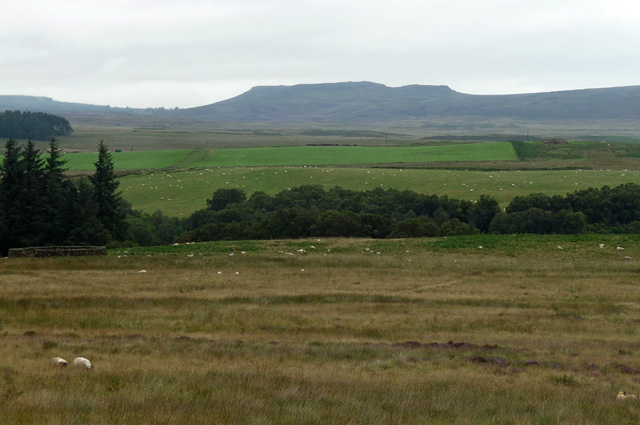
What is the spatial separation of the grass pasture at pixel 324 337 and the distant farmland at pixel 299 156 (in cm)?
9469

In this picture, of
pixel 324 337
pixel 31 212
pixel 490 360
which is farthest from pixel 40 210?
pixel 490 360

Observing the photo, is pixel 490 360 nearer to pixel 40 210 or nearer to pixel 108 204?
pixel 40 210

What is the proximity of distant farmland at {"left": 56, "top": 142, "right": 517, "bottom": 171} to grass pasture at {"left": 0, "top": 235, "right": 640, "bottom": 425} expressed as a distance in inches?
3728

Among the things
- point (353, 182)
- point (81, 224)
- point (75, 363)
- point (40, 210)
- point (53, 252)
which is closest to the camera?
point (75, 363)

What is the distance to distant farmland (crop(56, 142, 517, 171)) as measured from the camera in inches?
5315

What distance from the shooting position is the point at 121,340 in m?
17.4

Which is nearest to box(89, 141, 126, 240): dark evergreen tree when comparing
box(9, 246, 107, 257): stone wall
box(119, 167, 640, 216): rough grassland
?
box(9, 246, 107, 257): stone wall

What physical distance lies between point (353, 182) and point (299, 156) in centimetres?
4794

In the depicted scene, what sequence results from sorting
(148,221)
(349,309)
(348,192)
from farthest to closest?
1. (348,192)
2. (148,221)
3. (349,309)

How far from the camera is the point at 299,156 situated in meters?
146

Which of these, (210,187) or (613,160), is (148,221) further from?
(613,160)

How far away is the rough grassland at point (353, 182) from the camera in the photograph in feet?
294

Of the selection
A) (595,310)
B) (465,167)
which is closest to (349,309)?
(595,310)

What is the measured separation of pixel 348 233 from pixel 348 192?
29601mm
